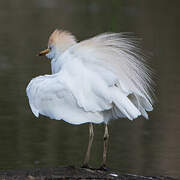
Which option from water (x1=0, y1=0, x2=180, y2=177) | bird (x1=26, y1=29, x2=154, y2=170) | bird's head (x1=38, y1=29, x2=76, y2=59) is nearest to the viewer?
bird (x1=26, y1=29, x2=154, y2=170)

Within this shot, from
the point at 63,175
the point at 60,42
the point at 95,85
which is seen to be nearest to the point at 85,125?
the point at 60,42

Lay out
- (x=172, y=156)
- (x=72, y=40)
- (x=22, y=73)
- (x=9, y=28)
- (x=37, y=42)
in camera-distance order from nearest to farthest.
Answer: (x=72, y=40), (x=172, y=156), (x=22, y=73), (x=37, y=42), (x=9, y=28)

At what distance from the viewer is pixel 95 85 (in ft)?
17.9

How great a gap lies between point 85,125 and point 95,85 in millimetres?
4513

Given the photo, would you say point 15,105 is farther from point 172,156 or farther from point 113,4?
point 113,4

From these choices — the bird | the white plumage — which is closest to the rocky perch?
the bird

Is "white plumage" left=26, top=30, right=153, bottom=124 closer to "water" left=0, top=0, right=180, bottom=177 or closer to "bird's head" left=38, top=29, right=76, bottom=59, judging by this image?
"bird's head" left=38, top=29, right=76, bottom=59

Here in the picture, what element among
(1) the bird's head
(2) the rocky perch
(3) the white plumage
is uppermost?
(1) the bird's head

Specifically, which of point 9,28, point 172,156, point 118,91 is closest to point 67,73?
point 118,91

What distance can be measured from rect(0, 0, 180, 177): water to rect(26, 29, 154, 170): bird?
6.45 feet

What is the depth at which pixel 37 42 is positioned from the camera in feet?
57.8

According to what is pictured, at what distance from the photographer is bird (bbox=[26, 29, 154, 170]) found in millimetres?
5434

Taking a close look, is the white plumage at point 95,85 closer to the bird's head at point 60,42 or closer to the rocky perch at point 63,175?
the bird's head at point 60,42

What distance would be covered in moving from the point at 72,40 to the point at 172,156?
240 cm
